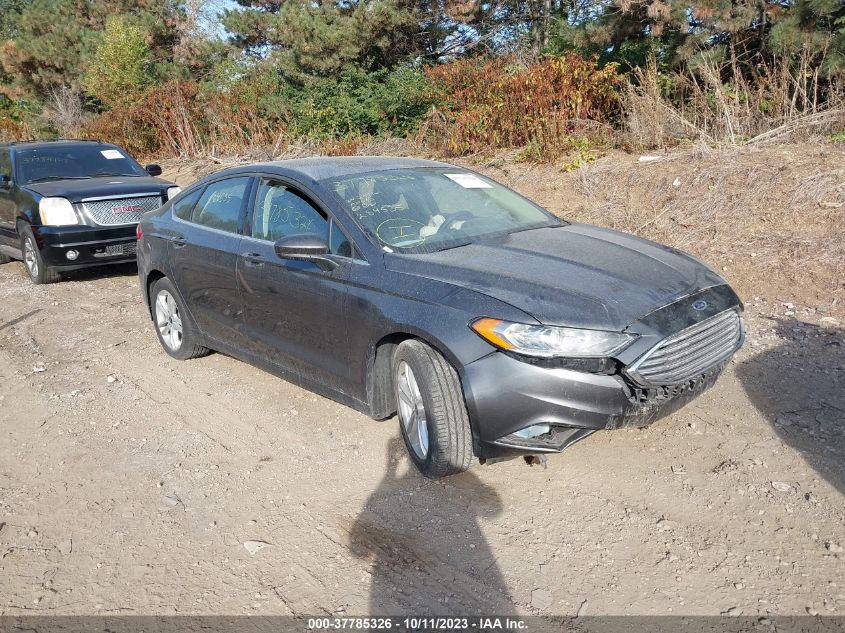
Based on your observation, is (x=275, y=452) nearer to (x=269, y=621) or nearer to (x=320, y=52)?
(x=269, y=621)

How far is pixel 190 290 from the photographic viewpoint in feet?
18.2

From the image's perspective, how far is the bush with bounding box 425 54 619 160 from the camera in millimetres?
10719

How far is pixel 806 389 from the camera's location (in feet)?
15.6

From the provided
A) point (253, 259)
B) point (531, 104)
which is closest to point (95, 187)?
point (253, 259)

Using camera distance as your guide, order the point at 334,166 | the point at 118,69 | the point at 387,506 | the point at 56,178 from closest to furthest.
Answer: the point at 387,506
the point at 334,166
the point at 56,178
the point at 118,69

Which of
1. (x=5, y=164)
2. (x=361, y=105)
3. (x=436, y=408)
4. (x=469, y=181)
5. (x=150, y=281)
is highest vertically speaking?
(x=361, y=105)

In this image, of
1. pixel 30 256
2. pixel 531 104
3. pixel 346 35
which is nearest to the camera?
pixel 30 256

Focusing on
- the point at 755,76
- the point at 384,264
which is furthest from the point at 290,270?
the point at 755,76

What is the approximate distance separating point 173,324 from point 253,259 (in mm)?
1642

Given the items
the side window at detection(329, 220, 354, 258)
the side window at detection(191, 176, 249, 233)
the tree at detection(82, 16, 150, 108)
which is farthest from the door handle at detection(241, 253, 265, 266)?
the tree at detection(82, 16, 150, 108)

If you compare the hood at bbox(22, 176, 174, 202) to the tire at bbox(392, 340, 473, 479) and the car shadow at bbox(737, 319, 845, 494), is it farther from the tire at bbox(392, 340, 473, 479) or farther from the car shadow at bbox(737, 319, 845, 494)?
the car shadow at bbox(737, 319, 845, 494)

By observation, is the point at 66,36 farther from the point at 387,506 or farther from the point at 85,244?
the point at 387,506

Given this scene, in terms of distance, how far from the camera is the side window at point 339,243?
4.18 m

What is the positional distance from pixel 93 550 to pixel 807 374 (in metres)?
4.51
